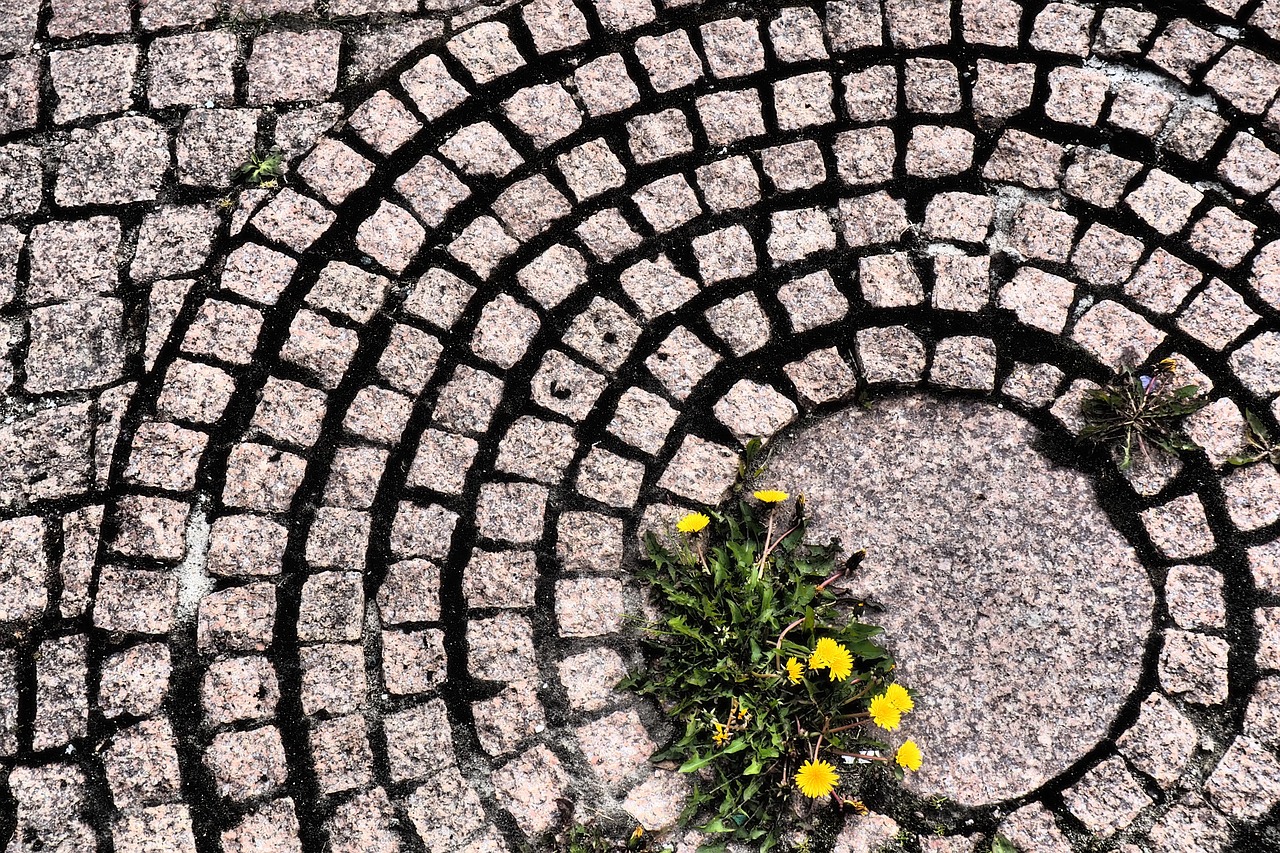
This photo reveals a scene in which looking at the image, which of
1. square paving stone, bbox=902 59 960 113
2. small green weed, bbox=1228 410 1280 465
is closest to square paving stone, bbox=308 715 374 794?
square paving stone, bbox=902 59 960 113

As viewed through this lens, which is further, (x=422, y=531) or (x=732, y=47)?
(x=732, y=47)

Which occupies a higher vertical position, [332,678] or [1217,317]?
[1217,317]

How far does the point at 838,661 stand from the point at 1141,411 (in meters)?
1.29

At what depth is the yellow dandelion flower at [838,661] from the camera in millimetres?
2836

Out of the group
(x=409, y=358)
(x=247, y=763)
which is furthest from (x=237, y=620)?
(x=409, y=358)

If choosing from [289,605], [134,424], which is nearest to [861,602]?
[289,605]

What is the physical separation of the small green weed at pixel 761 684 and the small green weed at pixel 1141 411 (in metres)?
0.92

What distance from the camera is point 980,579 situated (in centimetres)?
315

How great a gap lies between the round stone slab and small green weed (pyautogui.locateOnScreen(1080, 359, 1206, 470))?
0.55 feet

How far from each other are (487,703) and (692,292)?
4.84 ft

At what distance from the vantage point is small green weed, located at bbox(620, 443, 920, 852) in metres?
2.89

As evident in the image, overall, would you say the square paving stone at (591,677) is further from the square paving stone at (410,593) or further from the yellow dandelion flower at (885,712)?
the yellow dandelion flower at (885,712)

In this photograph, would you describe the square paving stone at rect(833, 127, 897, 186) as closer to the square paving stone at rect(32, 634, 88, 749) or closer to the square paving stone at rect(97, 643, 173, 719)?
the square paving stone at rect(97, 643, 173, 719)

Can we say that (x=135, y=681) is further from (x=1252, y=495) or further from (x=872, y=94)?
(x=1252, y=495)
